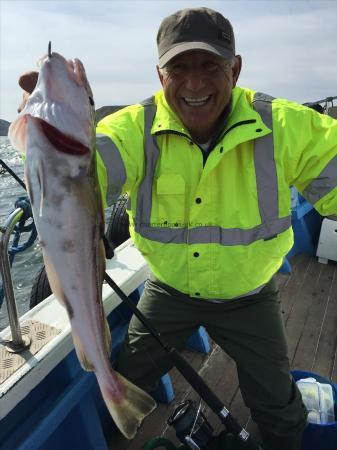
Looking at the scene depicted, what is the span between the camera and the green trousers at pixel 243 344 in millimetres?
2693

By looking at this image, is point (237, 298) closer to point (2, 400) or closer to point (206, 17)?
point (2, 400)

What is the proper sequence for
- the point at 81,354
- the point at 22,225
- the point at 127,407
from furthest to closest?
the point at 22,225 → the point at 127,407 → the point at 81,354

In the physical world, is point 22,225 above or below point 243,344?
above

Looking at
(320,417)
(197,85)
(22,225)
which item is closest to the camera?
(197,85)

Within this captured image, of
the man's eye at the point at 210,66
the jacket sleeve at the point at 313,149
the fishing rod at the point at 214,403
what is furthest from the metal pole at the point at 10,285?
the jacket sleeve at the point at 313,149

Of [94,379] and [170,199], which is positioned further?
[94,379]

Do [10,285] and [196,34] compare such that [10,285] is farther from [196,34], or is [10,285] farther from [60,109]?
[196,34]

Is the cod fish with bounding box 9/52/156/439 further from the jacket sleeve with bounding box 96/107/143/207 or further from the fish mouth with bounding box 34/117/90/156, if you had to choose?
the jacket sleeve with bounding box 96/107/143/207

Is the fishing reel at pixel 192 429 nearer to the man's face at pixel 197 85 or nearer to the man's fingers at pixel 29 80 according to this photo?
the man's face at pixel 197 85

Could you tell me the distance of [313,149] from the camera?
2.44 metres

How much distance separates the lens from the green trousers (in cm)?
269

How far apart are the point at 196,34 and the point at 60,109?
4.22 feet

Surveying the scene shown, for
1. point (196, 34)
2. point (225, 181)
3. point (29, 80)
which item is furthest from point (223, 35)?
point (29, 80)

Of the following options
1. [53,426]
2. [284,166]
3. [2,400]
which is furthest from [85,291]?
[284,166]
